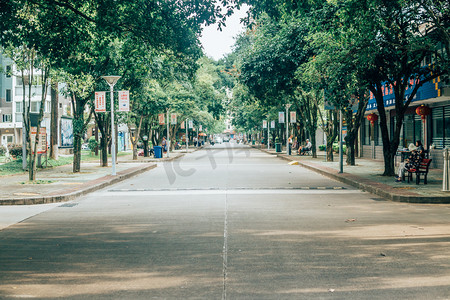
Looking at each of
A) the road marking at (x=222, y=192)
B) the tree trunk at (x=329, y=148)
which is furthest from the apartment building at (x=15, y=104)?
the road marking at (x=222, y=192)

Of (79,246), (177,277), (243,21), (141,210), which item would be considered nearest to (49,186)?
(141,210)

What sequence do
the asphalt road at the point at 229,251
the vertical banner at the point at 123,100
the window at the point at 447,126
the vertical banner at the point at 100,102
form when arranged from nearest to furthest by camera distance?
the asphalt road at the point at 229,251
the vertical banner at the point at 100,102
the vertical banner at the point at 123,100
the window at the point at 447,126

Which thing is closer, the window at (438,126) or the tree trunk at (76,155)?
the tree trunk at (76,155)

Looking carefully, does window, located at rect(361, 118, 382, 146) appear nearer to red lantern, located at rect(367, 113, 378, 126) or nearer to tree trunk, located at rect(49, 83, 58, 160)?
red lantern, located at rect(367, 113, 378, 126)

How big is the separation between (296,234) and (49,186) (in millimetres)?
10279

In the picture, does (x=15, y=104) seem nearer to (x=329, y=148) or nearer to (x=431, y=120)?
(x=329, y=148)

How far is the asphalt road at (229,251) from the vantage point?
552 cm

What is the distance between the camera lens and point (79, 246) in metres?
7.88

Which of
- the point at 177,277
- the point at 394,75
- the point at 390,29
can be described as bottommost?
the point at 177,277

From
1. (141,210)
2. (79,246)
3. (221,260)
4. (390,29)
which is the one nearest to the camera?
(221,260)

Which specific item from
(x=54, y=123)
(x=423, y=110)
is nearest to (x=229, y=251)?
(x=423, y=110)

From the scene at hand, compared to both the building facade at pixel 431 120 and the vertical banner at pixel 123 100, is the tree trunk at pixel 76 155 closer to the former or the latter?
the vertical banner at pixel 123 100

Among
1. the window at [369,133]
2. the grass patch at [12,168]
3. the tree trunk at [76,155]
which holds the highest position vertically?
the window at [369,133]

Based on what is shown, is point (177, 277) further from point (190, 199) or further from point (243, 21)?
point (243, 21)
